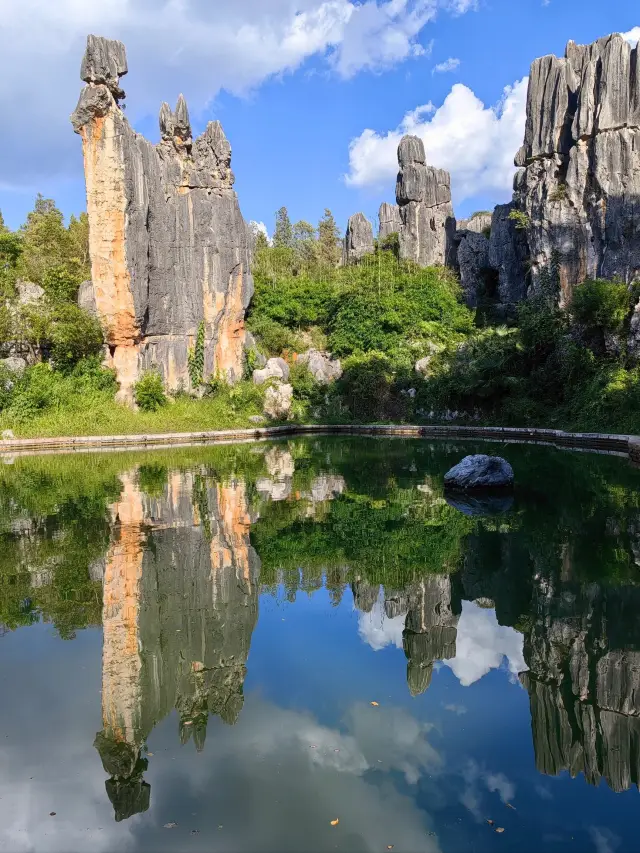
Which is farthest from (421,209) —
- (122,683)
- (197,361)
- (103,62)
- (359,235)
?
(122,683)

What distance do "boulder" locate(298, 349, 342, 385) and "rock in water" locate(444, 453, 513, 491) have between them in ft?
61.6

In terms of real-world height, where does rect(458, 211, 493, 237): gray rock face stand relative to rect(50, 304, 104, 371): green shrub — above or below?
above

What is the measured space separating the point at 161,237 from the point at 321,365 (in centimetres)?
951

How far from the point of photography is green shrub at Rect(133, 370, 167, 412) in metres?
28.2

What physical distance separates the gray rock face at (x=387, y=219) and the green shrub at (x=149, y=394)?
20.6 meters

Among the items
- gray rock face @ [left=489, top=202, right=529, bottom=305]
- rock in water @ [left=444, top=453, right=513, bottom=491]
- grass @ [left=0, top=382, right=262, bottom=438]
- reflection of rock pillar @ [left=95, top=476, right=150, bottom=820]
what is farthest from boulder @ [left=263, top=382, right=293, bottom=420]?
reflection of rock pillar @ [left=95, top=476, right=150, bottom=820]

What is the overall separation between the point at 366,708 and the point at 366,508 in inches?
266

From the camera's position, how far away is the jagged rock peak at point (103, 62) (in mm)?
25953

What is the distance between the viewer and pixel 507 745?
4.42 meters

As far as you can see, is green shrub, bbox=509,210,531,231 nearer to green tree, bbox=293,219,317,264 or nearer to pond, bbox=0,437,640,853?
green tree, bbox=293,219,317,264

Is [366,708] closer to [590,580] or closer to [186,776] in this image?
[186,776]

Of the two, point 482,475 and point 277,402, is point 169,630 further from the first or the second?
point 277,402

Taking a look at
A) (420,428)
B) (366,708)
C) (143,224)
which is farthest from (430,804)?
(143,224)

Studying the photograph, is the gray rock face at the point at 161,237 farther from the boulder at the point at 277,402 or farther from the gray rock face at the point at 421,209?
the gray rock face at the point at 421,209
